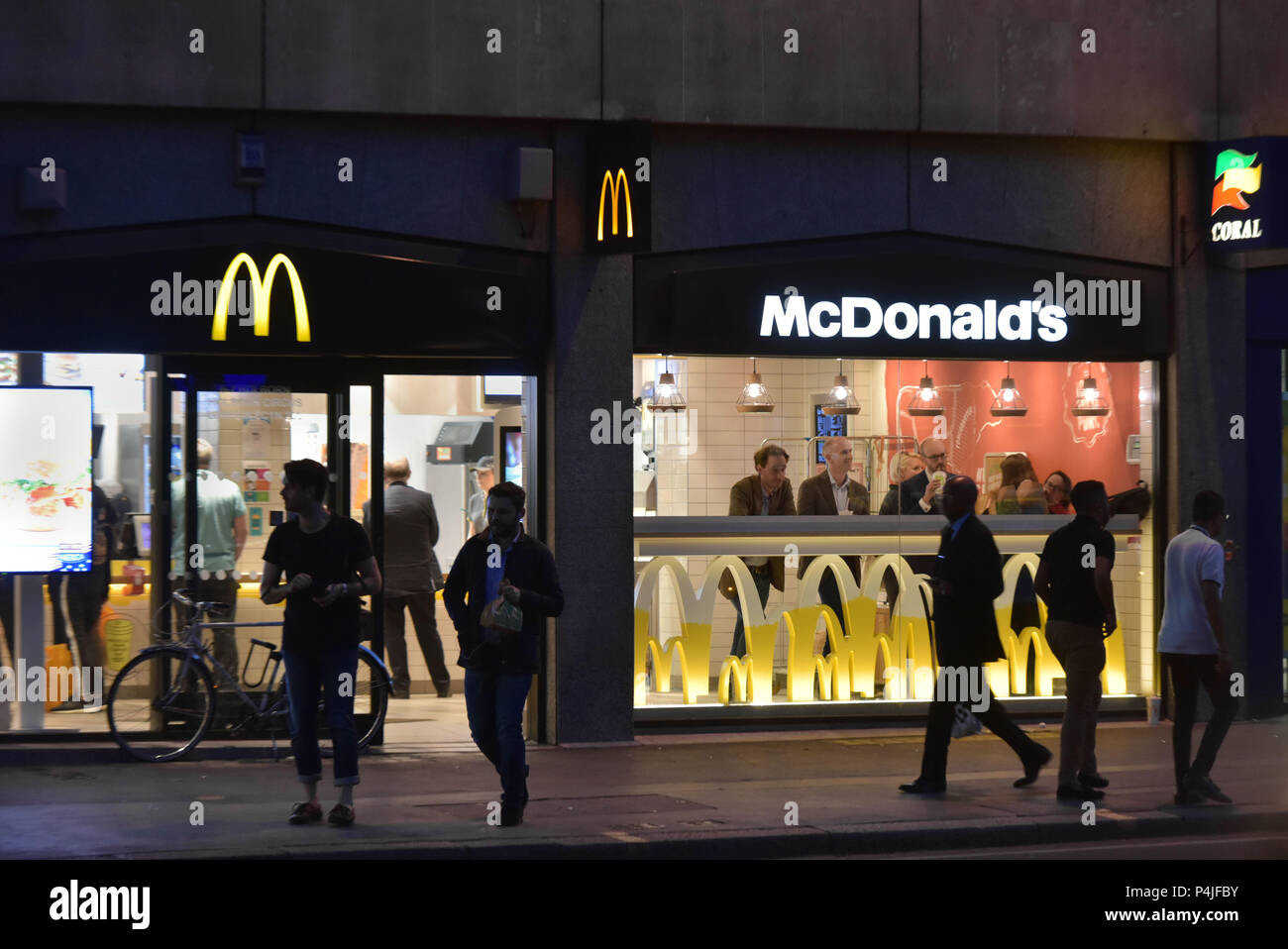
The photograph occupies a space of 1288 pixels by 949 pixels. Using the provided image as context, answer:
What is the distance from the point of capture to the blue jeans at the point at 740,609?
13328mm

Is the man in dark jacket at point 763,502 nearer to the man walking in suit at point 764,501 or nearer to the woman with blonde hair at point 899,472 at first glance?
the man walking in suit at point 764,501

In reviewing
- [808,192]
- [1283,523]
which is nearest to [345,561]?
[808,192]

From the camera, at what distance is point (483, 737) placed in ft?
30.3

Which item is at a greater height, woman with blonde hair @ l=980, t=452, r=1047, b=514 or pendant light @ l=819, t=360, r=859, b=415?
pendant light @ l=819, t=360, r=859, b=415

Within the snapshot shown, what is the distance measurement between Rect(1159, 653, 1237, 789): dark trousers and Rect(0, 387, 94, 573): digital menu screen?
7423mm

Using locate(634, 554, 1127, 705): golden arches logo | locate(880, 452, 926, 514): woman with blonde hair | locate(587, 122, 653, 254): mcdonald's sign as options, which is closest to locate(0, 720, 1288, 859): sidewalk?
locate(634, 554, 1127, 705): golden arches logo

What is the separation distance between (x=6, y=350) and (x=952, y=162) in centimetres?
725

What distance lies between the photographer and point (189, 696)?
38.6 ft

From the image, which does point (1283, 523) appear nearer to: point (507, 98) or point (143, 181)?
point (507, 98)

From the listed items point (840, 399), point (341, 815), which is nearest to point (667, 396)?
point (840, 399)

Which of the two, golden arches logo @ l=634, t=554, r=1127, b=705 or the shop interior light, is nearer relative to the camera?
golden arches logo @ l=634, t=554, r=1127, b=705

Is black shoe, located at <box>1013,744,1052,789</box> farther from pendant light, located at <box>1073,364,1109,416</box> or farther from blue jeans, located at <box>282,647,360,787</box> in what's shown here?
pendant light, located at <box>1073,364,1109,416</box>

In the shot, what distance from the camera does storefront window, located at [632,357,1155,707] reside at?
13195mm

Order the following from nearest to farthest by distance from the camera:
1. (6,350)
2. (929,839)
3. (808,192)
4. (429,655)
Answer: (929,839), (6,350), (808,192), (429,655)
